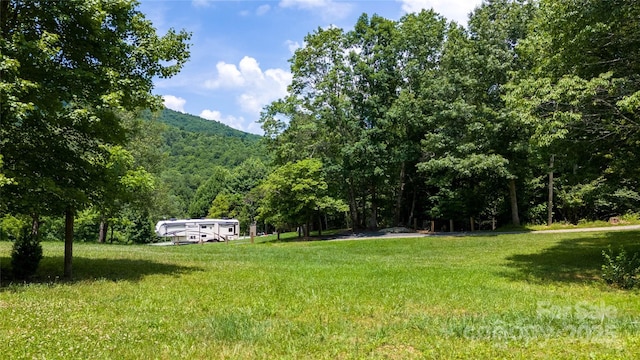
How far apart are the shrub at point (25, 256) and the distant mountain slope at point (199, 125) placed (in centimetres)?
13944

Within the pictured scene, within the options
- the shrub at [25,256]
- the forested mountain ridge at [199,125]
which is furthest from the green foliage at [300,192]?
the forested mountain ridge at [199,125]

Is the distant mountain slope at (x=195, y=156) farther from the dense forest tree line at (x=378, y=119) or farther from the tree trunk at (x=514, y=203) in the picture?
the tree trunk at (x=514, y=203)

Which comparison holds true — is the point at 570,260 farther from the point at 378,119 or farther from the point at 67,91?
the point at 378,119

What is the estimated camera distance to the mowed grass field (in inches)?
200

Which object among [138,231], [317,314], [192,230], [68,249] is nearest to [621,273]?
[317,314]

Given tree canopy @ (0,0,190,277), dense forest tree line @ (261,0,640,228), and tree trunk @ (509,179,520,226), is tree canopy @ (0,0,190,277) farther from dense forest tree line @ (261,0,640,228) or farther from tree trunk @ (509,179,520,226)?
tree trunk @ (509,179,520,226)

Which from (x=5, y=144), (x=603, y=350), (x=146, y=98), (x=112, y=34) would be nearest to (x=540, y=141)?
(x=603, y=350)

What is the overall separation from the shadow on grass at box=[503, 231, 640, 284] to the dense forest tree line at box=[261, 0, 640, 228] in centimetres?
233

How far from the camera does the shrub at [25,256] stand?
1044 cm

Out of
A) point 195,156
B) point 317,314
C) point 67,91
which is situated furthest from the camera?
point 195,156

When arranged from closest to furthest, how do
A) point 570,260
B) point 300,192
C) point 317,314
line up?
point 317,314 → point 570,260 → point 300,192

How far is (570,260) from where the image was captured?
14414 mm

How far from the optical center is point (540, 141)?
11602mm

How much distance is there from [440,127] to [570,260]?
1603cm
